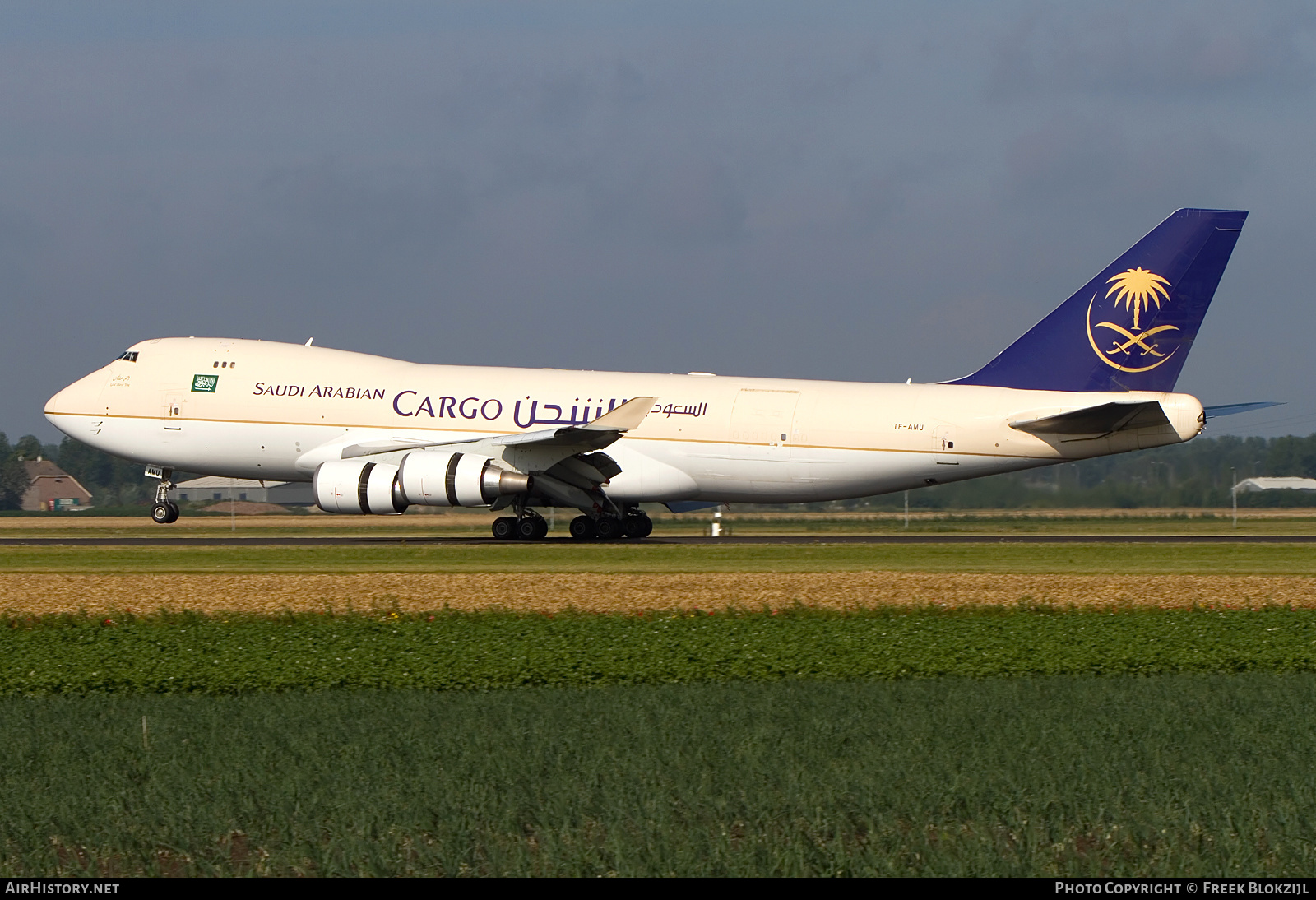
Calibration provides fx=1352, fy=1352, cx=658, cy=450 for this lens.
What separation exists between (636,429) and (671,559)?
5.25 m

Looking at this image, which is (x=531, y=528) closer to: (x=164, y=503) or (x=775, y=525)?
(x=164, y=503)

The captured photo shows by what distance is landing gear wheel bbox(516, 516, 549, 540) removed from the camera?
36.6 metres

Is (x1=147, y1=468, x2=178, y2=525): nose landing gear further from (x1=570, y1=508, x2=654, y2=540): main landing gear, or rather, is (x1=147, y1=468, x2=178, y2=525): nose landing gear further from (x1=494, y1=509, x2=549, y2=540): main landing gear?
(x1=570, y1=508, x2=654, y2=540): main landing gear

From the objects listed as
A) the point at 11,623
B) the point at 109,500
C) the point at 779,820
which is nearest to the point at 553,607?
the point at 11,623

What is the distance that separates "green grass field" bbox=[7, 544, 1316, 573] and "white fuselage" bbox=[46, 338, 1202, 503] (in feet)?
6.62

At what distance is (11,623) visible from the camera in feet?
62.6

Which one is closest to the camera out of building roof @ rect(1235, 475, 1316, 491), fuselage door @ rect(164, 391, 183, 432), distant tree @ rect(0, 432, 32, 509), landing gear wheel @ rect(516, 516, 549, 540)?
landing gear wheel @ rect(516, 516, 549, 540)

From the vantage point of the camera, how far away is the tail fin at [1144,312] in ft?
113

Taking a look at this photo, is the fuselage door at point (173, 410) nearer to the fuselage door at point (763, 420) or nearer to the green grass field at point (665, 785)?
the fuselage door at point (763, 420)

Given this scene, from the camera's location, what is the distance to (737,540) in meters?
39.2

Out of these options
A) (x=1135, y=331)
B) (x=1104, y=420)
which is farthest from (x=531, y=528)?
(x=1135, y=331)

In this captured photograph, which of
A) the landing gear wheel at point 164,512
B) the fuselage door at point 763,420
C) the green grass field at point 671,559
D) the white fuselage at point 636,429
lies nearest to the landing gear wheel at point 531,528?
the green grass field at point 671,559

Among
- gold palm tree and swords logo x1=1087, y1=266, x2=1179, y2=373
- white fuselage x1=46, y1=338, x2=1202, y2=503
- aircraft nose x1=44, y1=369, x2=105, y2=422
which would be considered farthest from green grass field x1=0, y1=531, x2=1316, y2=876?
aircraft nose x1=44, y1=369, x2=105, y2=422

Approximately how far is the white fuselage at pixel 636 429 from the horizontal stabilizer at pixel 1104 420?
42cm
